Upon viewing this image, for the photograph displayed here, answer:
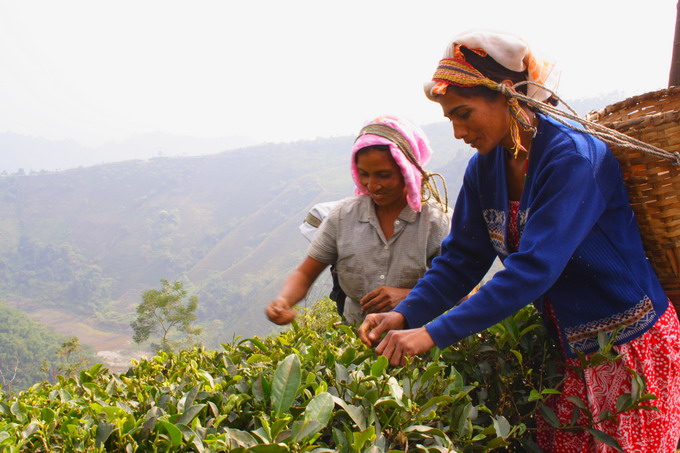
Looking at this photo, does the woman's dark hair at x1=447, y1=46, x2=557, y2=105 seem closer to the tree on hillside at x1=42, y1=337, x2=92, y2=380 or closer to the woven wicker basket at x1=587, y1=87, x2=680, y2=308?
the woven wicker basket at x1=587, y1=87, x2=680, y2=308

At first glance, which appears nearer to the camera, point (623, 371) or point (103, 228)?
point (623, 371)

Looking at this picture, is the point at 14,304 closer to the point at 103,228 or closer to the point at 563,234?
the point at 103,228

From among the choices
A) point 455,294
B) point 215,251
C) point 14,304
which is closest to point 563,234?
point 455,294

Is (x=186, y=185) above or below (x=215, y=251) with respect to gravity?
above

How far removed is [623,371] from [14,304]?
4113 inches

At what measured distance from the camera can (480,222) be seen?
5.82 ft

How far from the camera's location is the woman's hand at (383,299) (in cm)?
215

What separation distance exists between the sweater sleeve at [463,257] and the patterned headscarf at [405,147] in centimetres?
58

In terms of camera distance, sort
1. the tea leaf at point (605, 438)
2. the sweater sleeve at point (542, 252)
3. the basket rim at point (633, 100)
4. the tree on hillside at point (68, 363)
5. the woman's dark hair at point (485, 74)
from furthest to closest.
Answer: the tree on hillside at point (68, 363)
the basket rim at point (633, 100)
the woman's dark hair at point (485, 74)
the tea leaf at point (605, 438)
the sweater sleeve at point (542, 252)

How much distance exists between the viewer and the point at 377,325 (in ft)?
5.13

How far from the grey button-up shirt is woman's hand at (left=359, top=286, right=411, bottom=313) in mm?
170

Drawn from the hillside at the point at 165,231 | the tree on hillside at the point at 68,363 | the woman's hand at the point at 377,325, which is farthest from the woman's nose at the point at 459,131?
the hillside at the point at 165,231

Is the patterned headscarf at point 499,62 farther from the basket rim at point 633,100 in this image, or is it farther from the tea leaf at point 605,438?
the tea leaf at point 605,438

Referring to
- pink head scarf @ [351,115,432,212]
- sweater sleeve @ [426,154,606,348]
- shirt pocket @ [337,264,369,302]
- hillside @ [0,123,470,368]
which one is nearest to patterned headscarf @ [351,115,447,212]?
pink head scarf @ [351,115,432,212]
